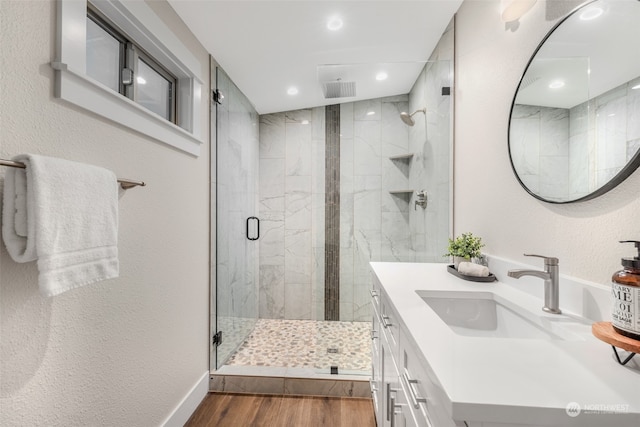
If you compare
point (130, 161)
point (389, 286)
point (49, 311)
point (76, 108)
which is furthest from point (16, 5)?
point (389, 286)

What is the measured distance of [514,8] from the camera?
1.15 m

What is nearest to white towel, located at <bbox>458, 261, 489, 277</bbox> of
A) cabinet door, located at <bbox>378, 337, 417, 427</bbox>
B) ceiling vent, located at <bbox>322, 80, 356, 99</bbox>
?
cabinet door, located at <bbox>378, 337, 417, 427</bbox>

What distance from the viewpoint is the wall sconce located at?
110cm

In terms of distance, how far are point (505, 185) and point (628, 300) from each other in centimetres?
79

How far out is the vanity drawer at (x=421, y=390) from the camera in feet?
1.83

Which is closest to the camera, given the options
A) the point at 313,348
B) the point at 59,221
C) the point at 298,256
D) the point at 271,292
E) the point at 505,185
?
the point at 59,221

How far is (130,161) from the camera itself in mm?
1254

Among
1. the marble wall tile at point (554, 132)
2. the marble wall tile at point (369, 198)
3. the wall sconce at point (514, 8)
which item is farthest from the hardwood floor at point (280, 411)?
the wall sconce at point (514, 8)

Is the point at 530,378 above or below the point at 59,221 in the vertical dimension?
below

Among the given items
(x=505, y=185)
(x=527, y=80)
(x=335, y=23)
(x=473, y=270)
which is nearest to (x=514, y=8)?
(x=527, y=80)

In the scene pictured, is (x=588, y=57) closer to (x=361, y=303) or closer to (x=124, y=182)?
(x=124, y=182)

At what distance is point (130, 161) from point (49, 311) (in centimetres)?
65

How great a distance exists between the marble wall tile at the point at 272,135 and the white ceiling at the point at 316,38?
0.58 metres

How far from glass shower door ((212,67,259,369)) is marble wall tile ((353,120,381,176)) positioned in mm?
1070
